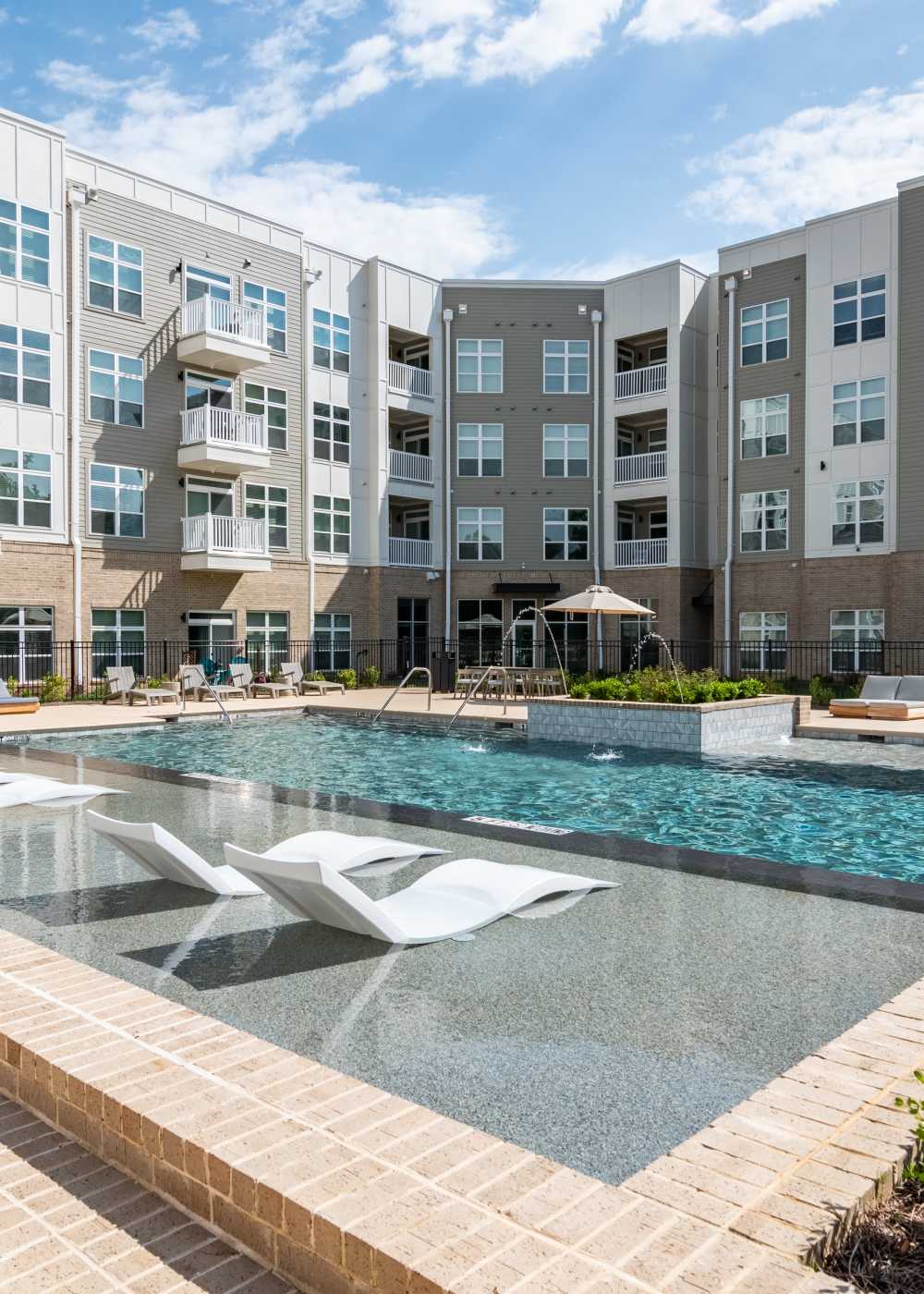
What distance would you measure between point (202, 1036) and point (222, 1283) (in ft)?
3.57

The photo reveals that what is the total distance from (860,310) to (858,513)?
5.31 m

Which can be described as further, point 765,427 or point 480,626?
point 480,626

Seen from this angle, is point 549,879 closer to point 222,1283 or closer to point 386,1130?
point 386,1130

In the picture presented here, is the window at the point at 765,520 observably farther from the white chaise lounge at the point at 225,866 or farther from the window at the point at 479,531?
the white chaise lounge at the point at 225,866

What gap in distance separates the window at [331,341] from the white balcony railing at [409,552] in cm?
547

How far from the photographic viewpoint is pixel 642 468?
3094cm

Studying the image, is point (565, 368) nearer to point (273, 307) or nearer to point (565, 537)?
point (565, 537)

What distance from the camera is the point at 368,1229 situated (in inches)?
83.4

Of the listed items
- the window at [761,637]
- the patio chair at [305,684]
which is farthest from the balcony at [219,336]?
the window at [761,637]

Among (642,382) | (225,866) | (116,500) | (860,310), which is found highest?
(860,310)

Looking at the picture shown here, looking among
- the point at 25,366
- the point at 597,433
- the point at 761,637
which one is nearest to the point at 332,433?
the point at 597,433

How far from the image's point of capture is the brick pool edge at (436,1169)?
79.9 inches

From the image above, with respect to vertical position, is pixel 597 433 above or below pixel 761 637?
above

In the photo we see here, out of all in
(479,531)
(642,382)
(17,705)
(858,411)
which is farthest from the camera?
(479,531)
